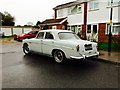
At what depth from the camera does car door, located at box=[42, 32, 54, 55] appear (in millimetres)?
8094

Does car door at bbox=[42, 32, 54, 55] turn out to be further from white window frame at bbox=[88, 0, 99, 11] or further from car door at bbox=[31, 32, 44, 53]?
white window frame at bbox=[88, 0, 99, 11]

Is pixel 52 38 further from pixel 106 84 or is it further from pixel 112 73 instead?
pixel 106 84

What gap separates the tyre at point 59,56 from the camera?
7.53 meters

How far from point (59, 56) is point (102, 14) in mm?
10313

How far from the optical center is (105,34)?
16.1 meters

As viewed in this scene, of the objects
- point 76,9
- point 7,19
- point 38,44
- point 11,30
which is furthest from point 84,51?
point 7,19

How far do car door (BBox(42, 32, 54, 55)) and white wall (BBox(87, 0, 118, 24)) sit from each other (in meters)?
9.05

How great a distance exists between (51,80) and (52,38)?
11.4 ft

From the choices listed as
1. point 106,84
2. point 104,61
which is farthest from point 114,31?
point 106,84

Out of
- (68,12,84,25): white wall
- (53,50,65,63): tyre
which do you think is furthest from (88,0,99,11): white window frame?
(53,50,65,63): tyre

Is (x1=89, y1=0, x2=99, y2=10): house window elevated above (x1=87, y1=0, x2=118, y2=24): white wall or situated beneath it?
elevated above

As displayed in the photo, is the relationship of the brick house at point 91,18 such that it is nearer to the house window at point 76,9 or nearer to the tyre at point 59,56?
the house window at point 76,9

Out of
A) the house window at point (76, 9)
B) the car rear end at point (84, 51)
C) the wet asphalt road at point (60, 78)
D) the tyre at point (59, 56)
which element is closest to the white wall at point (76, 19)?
the house window at point (76, 9)

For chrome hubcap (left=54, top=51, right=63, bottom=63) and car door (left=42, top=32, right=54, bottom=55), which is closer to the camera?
chrome hubcap (left=54, top=51, right=63, bottom=63)
